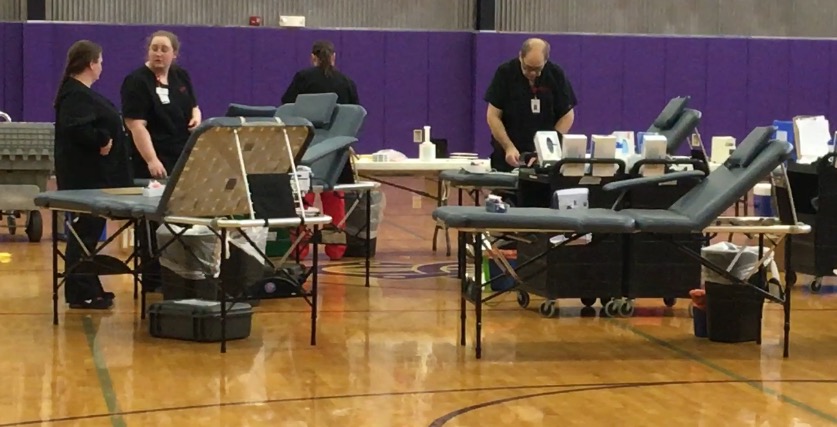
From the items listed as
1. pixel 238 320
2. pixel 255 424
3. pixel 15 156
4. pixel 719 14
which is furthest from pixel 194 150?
pixel 719 14

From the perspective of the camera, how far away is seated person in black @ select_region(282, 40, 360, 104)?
9586 mm

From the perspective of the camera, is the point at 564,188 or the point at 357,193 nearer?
the point at 564,188

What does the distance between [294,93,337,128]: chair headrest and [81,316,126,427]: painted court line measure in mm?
1920

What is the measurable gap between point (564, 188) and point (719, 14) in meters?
11.2

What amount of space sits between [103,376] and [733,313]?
2653 mm

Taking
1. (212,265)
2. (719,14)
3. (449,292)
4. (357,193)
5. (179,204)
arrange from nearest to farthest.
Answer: (179,204), (212,265), (449,292), (357,193), (719,14)

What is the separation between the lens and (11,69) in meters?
15.3

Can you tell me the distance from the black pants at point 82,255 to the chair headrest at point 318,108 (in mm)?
1509

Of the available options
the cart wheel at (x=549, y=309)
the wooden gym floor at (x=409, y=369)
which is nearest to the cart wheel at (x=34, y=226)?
the wooden gym floor at (x=409, y=369)

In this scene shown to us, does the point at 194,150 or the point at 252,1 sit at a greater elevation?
the point at 252,1

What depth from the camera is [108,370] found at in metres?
5.12

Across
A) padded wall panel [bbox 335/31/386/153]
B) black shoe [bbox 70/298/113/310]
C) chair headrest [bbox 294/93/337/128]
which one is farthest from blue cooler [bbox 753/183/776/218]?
padded wall panel [bbox 335/31/386/153]

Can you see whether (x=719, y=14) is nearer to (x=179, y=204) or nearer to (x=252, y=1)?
(x=252, y=1)

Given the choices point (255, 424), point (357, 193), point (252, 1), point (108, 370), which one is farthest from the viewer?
point (252, 1)
